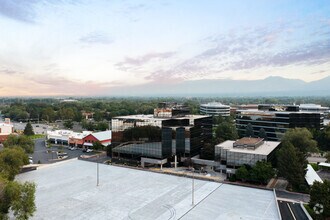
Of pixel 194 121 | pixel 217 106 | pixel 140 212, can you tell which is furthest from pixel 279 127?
pixel 217 106

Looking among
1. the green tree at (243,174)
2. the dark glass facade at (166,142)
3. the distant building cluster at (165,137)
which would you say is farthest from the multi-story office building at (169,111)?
the green tree at (243,174)

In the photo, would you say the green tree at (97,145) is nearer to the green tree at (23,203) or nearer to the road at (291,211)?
the green tree at (23,203)

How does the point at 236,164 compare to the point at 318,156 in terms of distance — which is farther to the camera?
the point at 318,156

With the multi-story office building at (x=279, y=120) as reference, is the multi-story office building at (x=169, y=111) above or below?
above

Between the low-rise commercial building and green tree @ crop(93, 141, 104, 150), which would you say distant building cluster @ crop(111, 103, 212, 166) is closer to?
green tree @ crop(93, 141, 104, 150)

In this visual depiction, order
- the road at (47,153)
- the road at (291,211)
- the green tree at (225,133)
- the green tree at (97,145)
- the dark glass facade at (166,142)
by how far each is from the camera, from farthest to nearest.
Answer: the green tree at (97,145) < the green tree at (225,133) < the road at (47,153) < the dark glass facade at (166,142) < the road at (291,211)

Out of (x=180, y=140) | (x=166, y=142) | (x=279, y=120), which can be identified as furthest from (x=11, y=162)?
(x=279, y=120)

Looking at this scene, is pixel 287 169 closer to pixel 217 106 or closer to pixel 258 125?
pixel 258 125
